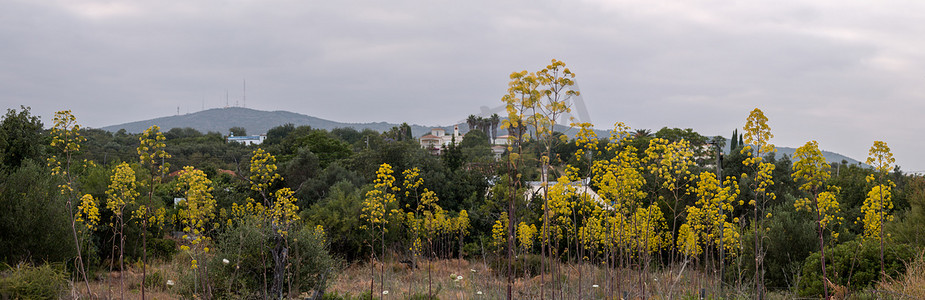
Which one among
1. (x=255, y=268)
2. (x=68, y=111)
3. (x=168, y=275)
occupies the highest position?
(x=68, y=111)

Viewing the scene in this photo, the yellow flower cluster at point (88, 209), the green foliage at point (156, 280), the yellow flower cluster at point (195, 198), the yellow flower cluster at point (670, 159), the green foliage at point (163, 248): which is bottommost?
the green foliage at point (163, 248)

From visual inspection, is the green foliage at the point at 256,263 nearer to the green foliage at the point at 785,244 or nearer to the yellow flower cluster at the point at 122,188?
the yellow flower cluster at the point at 122,188

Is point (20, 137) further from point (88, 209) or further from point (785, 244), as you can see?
point (785, 244)

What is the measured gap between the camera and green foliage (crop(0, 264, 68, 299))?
7344 millimetres

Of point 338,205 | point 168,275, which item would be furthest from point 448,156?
point 168,275

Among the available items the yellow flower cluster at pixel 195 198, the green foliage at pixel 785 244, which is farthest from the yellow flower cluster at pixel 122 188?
the green foliage at pixel 785 244

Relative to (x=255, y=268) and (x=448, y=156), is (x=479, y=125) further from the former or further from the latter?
(x=255, y=268)

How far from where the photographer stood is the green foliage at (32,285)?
7344 millimetres

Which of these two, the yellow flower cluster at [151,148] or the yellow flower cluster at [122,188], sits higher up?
the yellow flower cluster at [151,148]

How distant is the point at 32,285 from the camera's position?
24.5ft

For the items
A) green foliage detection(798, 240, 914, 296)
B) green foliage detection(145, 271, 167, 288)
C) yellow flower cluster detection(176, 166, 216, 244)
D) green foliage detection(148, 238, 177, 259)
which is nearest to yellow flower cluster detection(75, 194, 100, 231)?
green foliage detection(145, 271, 167, 288)

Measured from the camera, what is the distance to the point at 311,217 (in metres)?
19.7

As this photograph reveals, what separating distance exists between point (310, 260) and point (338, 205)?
11426 mm

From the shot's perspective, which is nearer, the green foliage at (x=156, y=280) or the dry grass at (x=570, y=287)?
the dry grass at (x=570, y=287)
